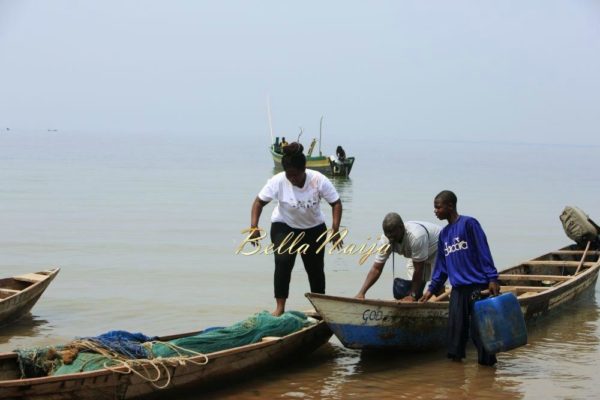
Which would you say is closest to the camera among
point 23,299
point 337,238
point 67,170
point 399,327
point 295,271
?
point 399,327

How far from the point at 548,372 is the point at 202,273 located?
A: 7503 mm

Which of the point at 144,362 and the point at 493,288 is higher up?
the point at 493,288

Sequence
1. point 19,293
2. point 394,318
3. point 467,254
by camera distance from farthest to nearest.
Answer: point 19,293
point 394,318
point 467,254

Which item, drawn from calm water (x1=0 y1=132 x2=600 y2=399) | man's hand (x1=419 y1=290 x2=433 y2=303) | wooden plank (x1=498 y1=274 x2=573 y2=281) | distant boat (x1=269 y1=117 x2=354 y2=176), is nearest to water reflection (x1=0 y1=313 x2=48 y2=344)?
calm water (x1=0 y1=132 x2=600 y2=399)

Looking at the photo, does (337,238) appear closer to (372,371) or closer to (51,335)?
(372,371)

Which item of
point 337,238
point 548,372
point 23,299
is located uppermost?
point 337,238

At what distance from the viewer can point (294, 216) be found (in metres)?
8.45

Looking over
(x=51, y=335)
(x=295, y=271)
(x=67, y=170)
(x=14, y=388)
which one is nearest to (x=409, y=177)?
(x=67, y=170)

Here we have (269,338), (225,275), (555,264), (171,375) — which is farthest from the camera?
(225,275)

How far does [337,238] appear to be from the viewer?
854 cm

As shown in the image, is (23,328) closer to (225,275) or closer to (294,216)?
(294,216)

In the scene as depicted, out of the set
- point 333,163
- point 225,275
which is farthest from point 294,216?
point 333,163

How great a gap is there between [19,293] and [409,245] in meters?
4.19

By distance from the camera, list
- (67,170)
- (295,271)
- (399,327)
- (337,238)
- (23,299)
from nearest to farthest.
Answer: (399,327), (337,238), (23,299), (295,271), (67,170)
